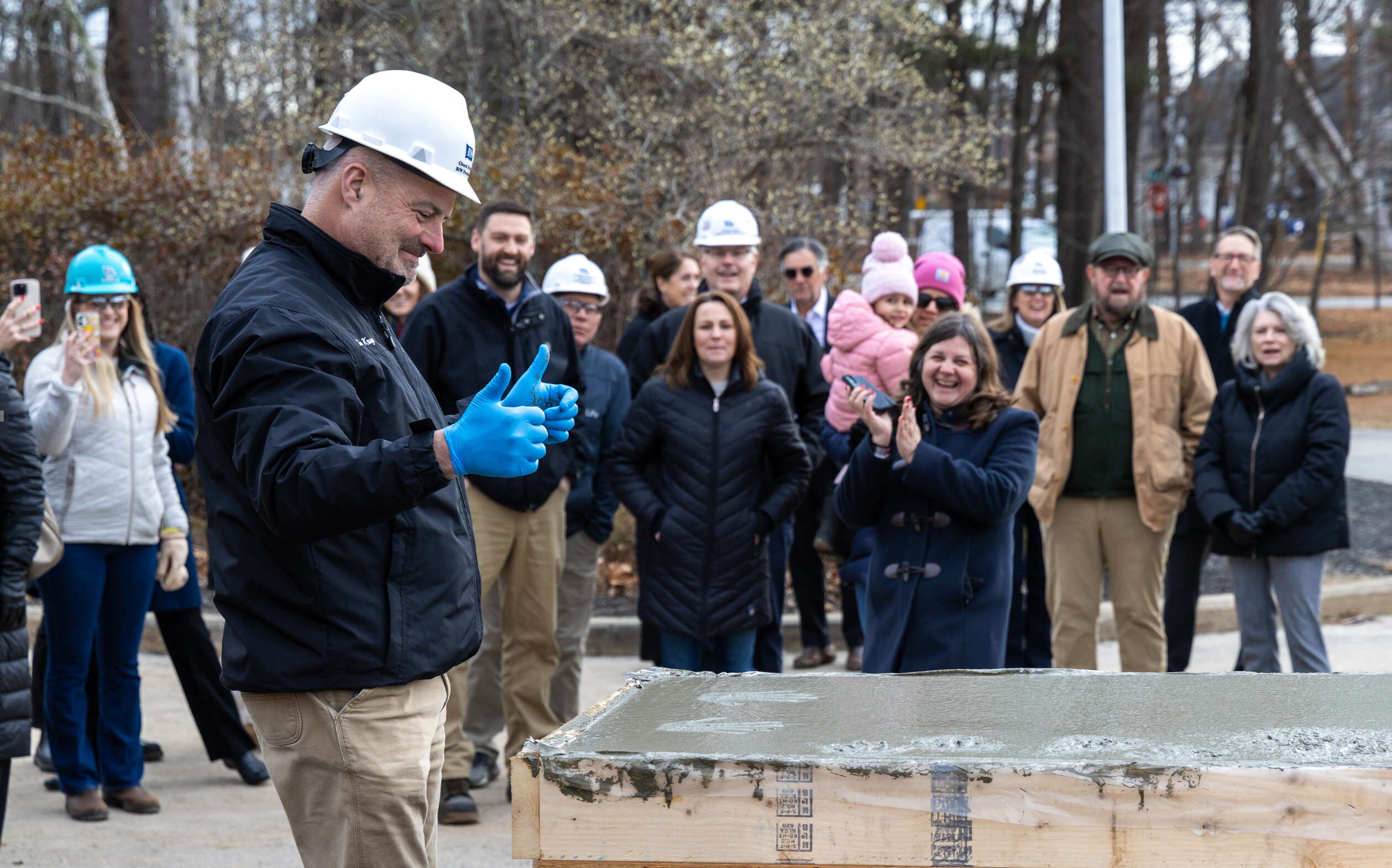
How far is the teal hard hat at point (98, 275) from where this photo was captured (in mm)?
5145

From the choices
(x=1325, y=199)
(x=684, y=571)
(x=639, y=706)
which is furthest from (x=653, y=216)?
(x=1325, y=199)

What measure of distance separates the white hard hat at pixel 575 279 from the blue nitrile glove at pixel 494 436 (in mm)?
3793

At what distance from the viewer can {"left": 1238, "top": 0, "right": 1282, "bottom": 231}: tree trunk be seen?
2041 cm

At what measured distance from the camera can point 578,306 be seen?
639 centimetres

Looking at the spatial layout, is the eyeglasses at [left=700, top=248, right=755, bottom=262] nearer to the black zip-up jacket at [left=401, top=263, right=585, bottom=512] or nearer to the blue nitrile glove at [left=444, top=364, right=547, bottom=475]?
the black zip-up jacket at [left=401, top=263, right=585, bottom=512]

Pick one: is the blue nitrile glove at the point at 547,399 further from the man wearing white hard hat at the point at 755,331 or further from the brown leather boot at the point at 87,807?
the man wearing white hard hat at the point at 755,331

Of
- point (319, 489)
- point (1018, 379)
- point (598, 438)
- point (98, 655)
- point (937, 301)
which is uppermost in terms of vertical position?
point (937, 301)

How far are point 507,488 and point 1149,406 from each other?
8.92 ft

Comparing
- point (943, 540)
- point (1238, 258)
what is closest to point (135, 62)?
point (1238, 258)

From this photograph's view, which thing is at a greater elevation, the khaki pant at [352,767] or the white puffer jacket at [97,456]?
the white puffer jacket at [97,456]

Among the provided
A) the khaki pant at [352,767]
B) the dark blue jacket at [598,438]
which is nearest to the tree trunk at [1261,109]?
the dark blue jacket at [598,438]

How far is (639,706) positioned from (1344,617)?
7.04 metres

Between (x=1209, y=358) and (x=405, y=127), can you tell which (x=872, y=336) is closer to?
(x=1209, y=358)

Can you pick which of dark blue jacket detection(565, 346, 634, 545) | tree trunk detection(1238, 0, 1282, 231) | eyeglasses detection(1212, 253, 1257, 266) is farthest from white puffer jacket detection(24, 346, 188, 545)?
tree trunk detection(1238, 0, 1282, 231)
